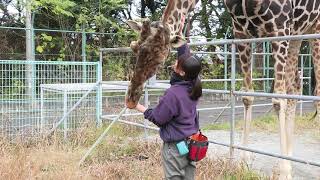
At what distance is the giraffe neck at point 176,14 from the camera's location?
4970mm

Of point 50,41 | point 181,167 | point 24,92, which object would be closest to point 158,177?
point 181,167

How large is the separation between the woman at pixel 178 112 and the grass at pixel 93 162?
999mm

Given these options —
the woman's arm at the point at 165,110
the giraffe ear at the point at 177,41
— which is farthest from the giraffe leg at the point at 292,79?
the woman's arm at the point at 165,110

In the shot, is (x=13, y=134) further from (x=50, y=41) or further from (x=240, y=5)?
(x=50, y=41)

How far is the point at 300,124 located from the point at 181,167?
6.06 meters

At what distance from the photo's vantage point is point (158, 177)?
15.4 ft

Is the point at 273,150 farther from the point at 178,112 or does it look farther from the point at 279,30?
the point at 178,112

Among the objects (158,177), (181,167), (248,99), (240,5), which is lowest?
(158,177)

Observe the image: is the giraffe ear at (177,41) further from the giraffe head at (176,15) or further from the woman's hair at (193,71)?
the giraffe head at (176,15)

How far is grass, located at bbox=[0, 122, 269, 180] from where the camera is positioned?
461cm

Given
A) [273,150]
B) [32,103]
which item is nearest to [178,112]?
[273,150]

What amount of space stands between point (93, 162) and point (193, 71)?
2.55 m

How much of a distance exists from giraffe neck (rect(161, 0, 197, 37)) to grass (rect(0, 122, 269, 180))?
4.82ft

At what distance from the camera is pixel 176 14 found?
504 cm
